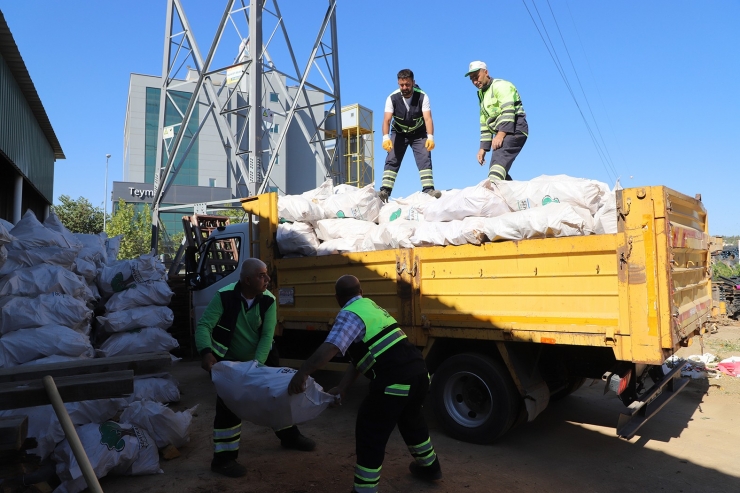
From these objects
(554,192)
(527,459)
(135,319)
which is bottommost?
(527,459)

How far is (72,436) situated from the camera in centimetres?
214

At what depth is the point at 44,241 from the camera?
5148mm

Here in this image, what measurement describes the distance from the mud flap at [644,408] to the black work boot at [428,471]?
130 cm

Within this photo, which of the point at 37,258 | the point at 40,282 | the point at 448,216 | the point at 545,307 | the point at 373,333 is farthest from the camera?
the point at 37,258

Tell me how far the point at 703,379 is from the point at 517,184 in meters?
3.95

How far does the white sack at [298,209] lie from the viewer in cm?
574

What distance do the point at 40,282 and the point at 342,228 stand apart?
288 cm

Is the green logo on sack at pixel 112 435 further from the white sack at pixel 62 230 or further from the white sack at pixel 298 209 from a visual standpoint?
the white sack at pixel 298 209

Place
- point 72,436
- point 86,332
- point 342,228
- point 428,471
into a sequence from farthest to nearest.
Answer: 1. point 342,228
2. point 86,332
3. point 428,471
4. point 72,436

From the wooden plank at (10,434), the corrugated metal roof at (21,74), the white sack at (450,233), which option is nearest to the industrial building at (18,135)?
the corrugated metal roof at (21,74)

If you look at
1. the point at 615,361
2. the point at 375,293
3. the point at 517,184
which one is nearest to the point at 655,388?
the point at 615,361

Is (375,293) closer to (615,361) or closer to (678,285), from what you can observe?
(615,361)

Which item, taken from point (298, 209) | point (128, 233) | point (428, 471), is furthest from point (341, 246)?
point (128, 233)

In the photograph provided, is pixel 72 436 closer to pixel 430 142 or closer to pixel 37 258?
pixel 37 258
